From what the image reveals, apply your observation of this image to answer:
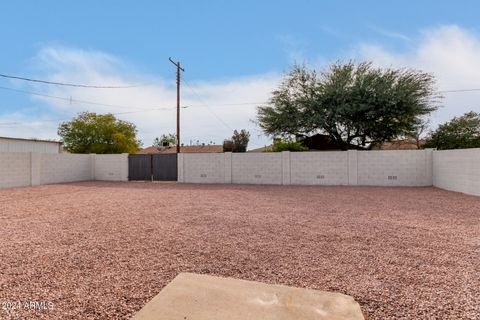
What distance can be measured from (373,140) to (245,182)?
9557mm

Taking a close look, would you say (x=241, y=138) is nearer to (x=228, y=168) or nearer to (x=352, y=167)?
(x=228, y=168)

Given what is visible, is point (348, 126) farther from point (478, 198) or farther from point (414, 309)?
point (414, 309)

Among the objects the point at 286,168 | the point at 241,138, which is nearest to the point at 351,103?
the point at 286,168

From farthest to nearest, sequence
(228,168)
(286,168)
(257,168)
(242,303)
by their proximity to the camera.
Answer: (228,168), (257,168), (286,168), (242,303)

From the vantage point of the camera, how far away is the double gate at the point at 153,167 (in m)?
14.9

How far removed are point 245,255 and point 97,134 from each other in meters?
25.4

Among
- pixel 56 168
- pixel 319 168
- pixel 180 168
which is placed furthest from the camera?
pixel 180 168

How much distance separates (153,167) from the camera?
1520 centimetres

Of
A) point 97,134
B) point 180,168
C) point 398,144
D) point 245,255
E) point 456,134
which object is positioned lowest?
point 245,255

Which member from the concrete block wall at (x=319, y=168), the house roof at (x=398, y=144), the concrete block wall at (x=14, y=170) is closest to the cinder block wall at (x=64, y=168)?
the concrete block wall at (x=14, y=170)

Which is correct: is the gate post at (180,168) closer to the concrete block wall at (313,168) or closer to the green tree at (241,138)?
the concrete block wall at (313,168)

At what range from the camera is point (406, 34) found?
11.3 metres

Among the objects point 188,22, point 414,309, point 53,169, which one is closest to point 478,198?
point 414,309

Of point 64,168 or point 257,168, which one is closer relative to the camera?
point 257,168
